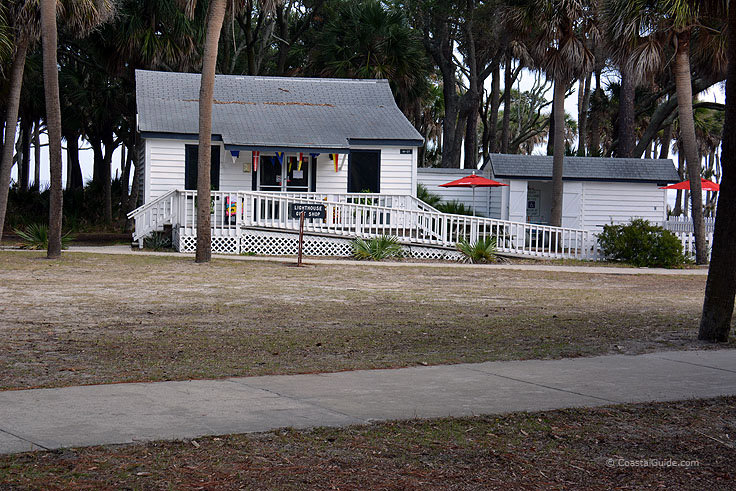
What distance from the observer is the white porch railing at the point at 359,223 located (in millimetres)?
24266

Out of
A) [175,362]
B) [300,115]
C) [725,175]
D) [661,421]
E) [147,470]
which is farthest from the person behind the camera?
[300,115]

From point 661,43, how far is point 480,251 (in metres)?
7.65

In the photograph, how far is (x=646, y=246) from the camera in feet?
79.4

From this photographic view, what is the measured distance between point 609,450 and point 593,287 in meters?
12.6

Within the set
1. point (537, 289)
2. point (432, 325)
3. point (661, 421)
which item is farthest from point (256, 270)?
point (661, 421)

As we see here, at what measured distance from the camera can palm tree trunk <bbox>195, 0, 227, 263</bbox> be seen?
19.8 m

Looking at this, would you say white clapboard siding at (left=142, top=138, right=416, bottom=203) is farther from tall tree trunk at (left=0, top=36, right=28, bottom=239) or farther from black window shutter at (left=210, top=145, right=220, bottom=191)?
tall tree trunk at (left=0, top=36, right=28, bottom=239)

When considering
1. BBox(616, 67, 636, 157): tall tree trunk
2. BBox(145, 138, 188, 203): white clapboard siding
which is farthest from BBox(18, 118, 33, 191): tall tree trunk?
BBox(616, 67, 636, 157): tall tree trunk

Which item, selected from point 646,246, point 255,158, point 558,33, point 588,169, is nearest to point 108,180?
point 255,158

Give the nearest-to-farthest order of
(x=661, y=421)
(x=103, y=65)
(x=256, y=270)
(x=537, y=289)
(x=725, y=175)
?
(x=661, y=421) → (x=725, y=175) → (x=537, y=289) → (x=256, y=270) → (x=103, y=65)

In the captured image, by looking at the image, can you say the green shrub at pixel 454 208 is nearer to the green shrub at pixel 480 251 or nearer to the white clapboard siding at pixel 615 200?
the white clapboard siding at pixel 615 200

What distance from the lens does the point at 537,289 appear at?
16953 millimetres

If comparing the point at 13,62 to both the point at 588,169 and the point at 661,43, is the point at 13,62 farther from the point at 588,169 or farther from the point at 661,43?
the point at 588,169

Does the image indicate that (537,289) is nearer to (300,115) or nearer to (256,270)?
(256,270)
